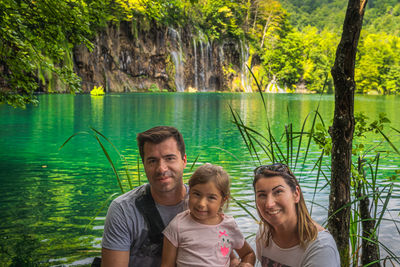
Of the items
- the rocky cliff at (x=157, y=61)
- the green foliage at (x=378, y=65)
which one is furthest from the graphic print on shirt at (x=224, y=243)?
the green foliage at (x=378, y=65)

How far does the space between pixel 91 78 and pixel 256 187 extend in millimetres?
34463

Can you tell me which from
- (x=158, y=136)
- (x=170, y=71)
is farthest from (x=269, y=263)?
(x=170, y=71)

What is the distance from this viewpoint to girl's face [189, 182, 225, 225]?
190 centimetres

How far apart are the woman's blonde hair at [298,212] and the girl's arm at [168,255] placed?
470mm

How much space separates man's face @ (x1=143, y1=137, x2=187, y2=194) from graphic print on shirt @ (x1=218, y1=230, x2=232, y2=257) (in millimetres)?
328

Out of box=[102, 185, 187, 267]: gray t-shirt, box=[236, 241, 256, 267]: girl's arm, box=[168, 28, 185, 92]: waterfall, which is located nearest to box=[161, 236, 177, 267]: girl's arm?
box=[102, 185, 187, 267]: gray t-shirt

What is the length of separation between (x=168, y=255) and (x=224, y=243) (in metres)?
0.29

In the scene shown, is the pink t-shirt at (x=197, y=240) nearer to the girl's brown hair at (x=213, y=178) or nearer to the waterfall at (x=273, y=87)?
the girl's brown hair at (x=213, y=178)

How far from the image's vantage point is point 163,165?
6.50ft

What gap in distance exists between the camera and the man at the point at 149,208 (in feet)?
6.23

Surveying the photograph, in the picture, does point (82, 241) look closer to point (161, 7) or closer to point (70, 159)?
point (161, 7)

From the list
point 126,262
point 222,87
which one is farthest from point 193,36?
point 126,262

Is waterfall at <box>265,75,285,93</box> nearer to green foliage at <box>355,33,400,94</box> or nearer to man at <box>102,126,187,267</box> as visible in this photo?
green foliage at <box>355,33,400,94</box>

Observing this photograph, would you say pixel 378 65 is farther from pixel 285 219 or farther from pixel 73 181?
pixel 285 219
